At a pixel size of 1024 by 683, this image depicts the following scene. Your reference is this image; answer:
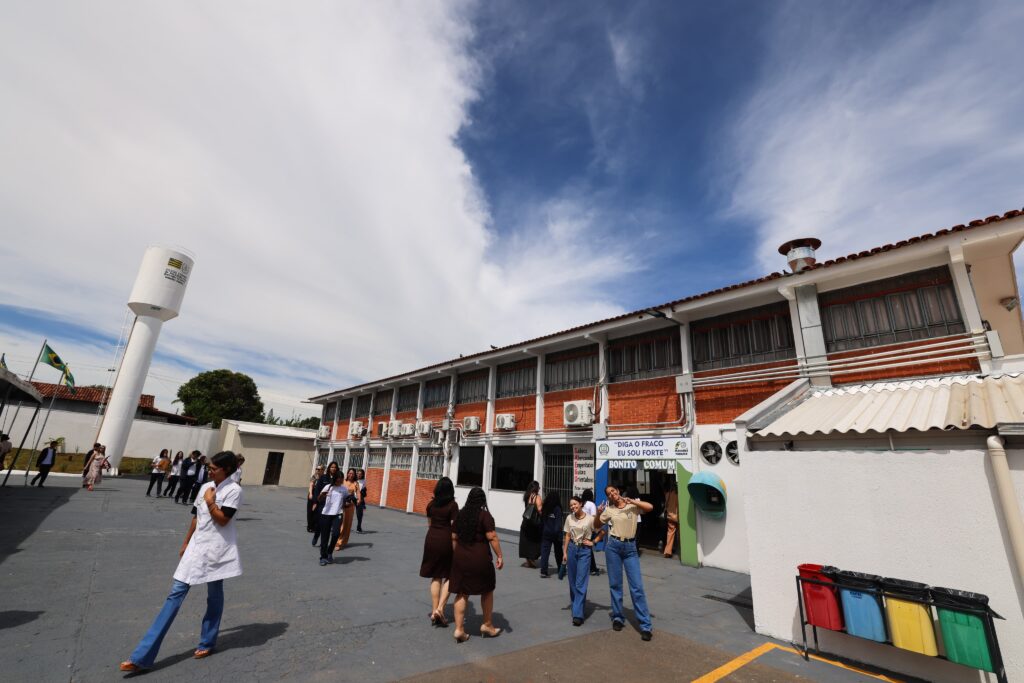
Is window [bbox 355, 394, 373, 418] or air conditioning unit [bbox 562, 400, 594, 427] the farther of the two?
window [bbox 355, 394, 373, 418]

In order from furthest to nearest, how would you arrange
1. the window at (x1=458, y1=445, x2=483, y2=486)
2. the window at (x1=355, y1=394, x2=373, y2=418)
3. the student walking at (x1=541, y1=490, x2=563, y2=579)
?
the window at (x1=355, y1=394, x2=373, y2=418)
the window at (x1=458, y1=445, x2=483, y2=486)
the student walking at (x1=541, y1=490, x2=563, y2=579)

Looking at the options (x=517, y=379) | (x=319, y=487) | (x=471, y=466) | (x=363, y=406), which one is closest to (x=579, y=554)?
(x=319, y=487)

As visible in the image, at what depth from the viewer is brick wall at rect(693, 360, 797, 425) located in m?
9.87

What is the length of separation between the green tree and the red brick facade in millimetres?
35403

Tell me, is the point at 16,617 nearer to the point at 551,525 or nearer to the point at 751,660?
the point at 551,525

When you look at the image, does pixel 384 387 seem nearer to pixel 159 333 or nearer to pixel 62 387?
pixel 159 333

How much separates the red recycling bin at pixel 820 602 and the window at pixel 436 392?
15.7 meters

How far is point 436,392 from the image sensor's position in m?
20.6

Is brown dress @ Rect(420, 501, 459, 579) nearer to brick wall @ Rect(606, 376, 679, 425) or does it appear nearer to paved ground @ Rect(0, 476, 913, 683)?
paved ground @ Rect(0, 476, 913, 683)

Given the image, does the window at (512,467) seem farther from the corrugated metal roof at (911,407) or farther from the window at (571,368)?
the corrugated metal roof at (911,407)

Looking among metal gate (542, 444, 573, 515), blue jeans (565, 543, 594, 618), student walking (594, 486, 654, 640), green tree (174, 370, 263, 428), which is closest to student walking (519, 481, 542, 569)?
blue jeans (565, 543, 594, 618)

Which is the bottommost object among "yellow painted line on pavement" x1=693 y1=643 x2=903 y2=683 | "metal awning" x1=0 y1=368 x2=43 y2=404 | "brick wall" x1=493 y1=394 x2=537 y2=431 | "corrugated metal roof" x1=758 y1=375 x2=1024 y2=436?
"yellow painted line on pavement" x1=693 y1=643 x2=903 y2=683

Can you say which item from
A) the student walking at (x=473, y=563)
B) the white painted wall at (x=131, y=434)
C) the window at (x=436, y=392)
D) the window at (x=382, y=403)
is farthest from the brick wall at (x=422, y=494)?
the white painted wall at (x=131, y=434)

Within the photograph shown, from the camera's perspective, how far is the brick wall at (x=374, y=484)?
894 inches
